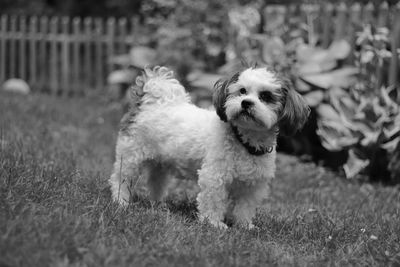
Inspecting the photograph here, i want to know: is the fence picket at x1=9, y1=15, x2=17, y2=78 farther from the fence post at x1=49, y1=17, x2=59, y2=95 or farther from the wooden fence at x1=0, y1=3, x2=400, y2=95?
the fence post at x1=49, y1=17, x2=59, y2=95

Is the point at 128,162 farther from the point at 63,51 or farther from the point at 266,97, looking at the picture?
the point at 63,51

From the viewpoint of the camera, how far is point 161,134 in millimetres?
4914

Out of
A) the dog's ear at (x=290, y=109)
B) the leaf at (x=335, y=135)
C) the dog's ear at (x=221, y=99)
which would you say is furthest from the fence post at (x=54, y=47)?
the dog's ear at (x=290, y=109)

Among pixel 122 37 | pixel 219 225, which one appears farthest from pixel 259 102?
pixel 122 37

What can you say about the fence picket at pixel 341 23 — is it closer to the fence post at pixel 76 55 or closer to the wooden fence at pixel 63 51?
the wooden fence at pixel 63 51

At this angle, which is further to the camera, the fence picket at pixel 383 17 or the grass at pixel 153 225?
the fence picket at pixel 383 17

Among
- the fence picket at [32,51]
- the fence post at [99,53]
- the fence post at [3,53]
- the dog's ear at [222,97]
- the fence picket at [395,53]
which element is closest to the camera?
the dog's ear at [222,97]

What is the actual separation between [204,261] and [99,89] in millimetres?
9526

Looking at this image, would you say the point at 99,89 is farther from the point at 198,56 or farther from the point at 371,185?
the point at 371,185

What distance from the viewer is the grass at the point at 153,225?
11.1 feet

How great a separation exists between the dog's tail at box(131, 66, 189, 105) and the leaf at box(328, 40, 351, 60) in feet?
12.0

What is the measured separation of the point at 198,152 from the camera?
4703 mm

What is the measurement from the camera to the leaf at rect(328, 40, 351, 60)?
8.28 metres

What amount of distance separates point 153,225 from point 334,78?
4.80m
